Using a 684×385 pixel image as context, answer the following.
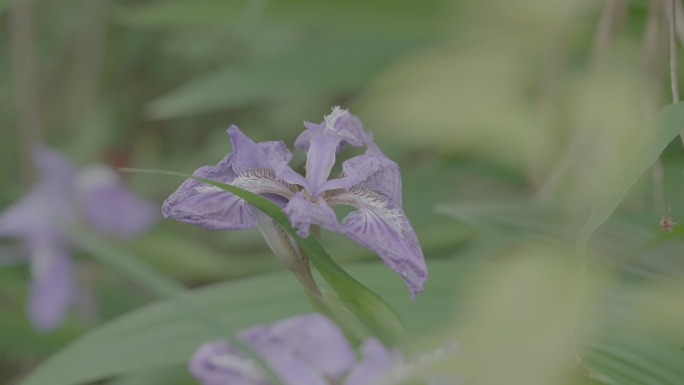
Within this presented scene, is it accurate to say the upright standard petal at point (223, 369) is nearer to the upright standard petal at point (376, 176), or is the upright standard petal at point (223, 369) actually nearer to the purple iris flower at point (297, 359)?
the purple iris flower at point (297, 359)

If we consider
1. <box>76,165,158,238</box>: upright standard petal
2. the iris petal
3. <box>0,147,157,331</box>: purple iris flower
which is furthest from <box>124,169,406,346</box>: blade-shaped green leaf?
<box>76,165,158,238</box>: upright standard petal

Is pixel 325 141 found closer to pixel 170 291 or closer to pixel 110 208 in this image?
pixel 170 291

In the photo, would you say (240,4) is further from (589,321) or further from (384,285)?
(589,321)

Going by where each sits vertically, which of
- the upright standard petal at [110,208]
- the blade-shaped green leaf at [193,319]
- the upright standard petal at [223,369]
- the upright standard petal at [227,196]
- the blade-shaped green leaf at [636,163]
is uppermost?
the blade-shaped green leaf at [636,163]

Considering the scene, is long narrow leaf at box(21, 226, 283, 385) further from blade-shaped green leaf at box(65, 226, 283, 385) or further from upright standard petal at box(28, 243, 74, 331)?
upright standard petal at box(28, 243, 74, 331)

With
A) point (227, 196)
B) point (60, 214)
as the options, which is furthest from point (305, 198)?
point (60, 214)

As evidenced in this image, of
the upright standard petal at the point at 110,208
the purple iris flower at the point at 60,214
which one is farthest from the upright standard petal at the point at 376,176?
the upright standard petal at the point at 110,208

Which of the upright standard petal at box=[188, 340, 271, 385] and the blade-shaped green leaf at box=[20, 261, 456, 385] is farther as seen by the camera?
the blade-shaped green leaf at box=[20, 261, 456, 385]
